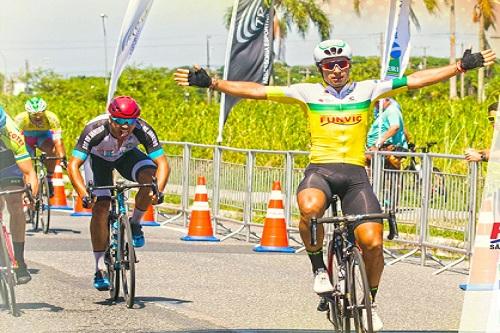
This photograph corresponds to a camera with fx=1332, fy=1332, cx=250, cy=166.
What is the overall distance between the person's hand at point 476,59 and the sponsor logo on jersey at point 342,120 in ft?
2.63

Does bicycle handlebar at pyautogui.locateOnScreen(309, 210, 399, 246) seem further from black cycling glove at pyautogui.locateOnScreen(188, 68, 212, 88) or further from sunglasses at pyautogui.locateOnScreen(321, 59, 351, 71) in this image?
black cycling glove at pyautogui.locateOnScreen(188, 68, 212, 88)

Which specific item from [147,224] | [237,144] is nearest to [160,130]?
[237,144]

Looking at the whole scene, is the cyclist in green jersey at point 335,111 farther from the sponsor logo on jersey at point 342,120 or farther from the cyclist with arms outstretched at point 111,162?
the cyclist with arms outstretched at point 111,162

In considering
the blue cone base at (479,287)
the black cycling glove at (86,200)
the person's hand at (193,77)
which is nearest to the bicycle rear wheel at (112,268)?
the black cycling glove at (86,200)

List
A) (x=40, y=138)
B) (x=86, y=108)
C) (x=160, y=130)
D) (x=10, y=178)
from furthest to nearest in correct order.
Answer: (x=86, y=108) < (x=160, y=130) < (x=40, y=138) < (x=10, y=178)

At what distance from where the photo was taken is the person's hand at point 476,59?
9.12 metres

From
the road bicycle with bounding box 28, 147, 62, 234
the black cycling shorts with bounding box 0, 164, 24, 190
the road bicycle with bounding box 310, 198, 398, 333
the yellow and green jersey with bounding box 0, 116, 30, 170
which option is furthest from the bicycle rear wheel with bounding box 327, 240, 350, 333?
the road bicycle with bounding box 28, 147, 62, 234

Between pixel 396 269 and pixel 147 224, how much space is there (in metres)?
6.17

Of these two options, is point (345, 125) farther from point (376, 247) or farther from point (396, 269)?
point (396, 269)

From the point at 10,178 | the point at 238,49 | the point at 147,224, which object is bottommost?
the point at 147,224

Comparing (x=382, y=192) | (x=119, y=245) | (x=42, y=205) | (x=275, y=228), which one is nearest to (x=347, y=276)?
(x=119, y=245)

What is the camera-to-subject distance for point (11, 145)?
11.1m

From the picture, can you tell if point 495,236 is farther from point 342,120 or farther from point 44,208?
point 44,208

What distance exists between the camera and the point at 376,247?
8.49m
